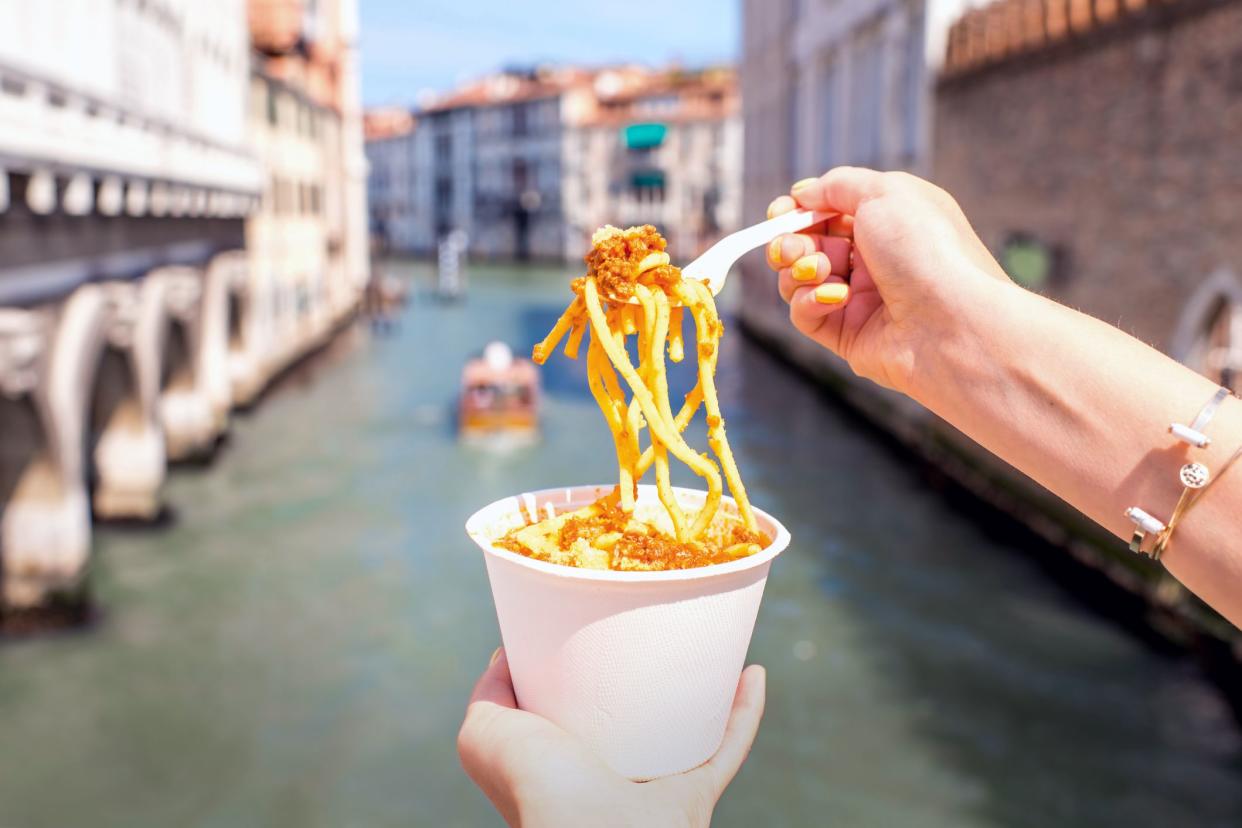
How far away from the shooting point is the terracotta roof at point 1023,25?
11.1m

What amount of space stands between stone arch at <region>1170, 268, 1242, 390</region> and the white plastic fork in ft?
26.0

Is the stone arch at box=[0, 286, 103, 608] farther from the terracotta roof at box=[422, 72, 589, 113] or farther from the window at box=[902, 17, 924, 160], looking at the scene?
the terracotta roof at box=[422, 72, 589, 113]

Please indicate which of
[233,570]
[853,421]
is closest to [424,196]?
[853,421]

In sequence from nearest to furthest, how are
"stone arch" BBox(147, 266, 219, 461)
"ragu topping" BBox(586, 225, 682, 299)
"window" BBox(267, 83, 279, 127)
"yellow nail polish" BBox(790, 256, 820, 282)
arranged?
"ragu topping" BBox(586, 225, 682, 299) → "yellow nail polish" BBox(790, 256, 820, 282) → "stone arch" BBox(147, 266, 219, 461) → "window" BBox(267, 83, 279, 127)

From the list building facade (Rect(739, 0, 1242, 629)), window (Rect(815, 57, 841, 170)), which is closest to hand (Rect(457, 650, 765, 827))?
building facade (Rect(739, 0, 1242, 629))

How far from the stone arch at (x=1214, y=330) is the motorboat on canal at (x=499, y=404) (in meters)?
12.0

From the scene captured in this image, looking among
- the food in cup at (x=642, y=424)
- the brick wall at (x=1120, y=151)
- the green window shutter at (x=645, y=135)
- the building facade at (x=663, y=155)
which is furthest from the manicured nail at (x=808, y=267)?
the green window shutter at (x=645, y=135)

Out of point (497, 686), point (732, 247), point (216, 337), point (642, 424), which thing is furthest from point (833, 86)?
point (497, 686)

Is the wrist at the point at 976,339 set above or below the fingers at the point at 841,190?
below

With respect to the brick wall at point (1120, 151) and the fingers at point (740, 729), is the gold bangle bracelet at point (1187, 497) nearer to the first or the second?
the fingers at point (740, 729)

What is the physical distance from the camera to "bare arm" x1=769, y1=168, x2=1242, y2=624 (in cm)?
156

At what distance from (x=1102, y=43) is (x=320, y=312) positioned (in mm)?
25121

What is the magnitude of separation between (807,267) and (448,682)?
28.1 ft

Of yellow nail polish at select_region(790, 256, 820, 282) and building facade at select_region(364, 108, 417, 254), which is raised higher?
building facade at select_region(364, 108, 417, 254)
